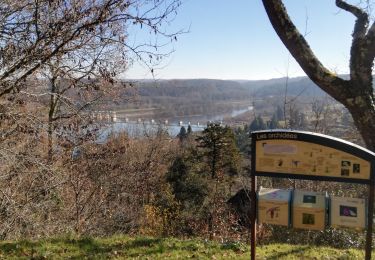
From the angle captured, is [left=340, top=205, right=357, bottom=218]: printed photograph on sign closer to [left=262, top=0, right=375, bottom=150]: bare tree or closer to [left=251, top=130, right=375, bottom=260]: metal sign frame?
[left=251, top=130, right=375, bottom=260]: metal sign frame

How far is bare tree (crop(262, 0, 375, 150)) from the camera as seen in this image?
548 centimetres

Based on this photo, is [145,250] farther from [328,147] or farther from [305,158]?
[328,147]

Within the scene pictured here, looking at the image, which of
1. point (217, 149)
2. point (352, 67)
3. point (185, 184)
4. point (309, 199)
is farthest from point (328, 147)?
point (217, 149)

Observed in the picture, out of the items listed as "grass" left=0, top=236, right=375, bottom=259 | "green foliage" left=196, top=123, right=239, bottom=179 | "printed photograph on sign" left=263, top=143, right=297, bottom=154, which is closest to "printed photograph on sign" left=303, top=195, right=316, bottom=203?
"printed photograph on sign" left=263, top=143, right=297, bottom=154

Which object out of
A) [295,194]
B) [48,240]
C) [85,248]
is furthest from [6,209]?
[295,194]

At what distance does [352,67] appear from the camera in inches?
223

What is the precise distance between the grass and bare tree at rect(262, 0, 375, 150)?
81.1 inches

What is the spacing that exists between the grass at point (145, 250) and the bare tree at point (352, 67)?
2.06m

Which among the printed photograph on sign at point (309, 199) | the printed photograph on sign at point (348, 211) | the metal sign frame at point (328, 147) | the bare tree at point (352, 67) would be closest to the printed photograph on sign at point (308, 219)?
the printed photograph on sign at point (309, 199)

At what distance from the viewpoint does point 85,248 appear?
6.32m

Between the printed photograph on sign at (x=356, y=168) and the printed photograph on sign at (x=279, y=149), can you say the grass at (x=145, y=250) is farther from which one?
the printed photograph on sign at (x=356, y=168)

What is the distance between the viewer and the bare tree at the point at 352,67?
548 cm

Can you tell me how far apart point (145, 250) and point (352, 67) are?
4.06 meters

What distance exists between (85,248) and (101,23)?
134 inches
